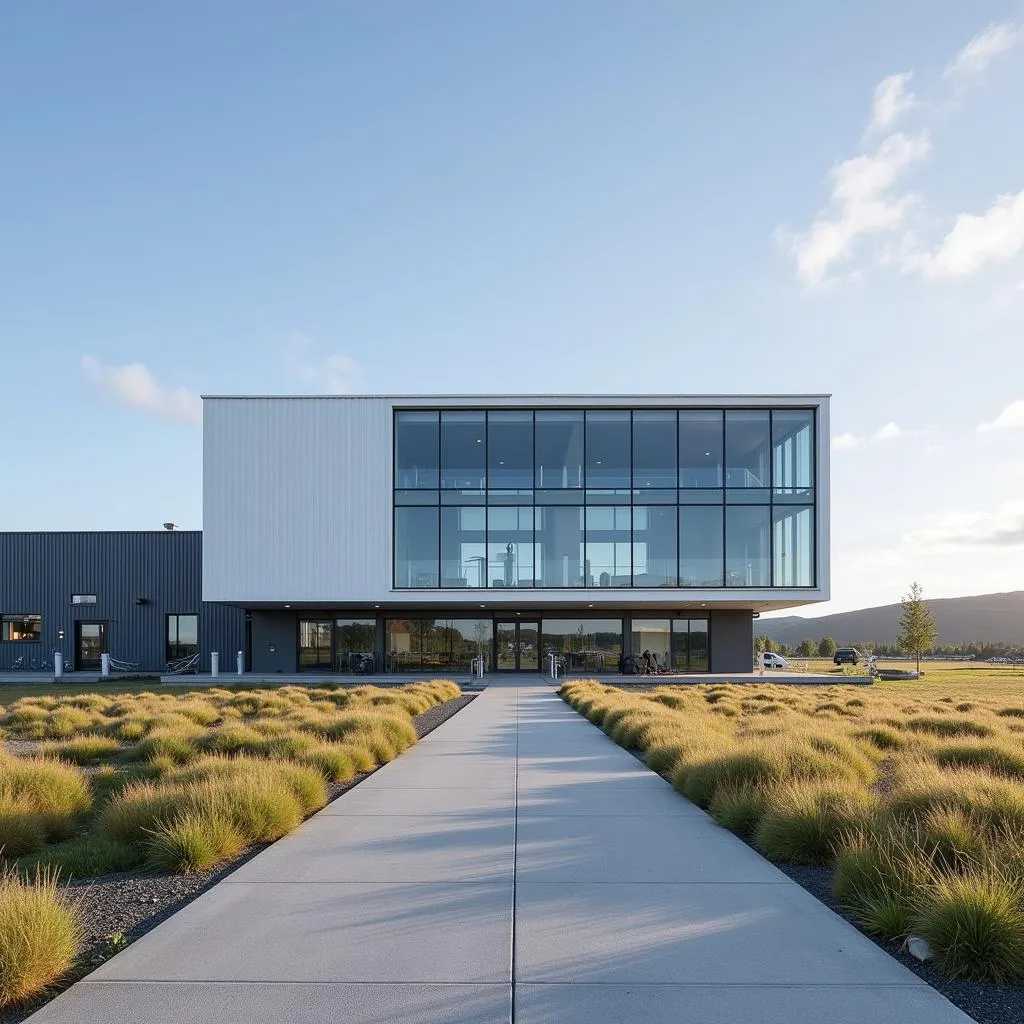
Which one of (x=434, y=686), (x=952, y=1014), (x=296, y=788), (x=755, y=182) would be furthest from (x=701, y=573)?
(x=952, y=1014)

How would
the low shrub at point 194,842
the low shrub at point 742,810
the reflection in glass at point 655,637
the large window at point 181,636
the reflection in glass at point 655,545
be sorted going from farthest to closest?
the large window at point 181,636
the reflection in glass at point 655,637
the reflection in glass at point 655,545
the low shrub at point 742,810
the low shrub at point 194,842

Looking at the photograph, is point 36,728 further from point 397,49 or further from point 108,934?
point 397,49

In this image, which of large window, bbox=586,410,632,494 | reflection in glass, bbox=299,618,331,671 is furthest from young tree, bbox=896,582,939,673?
reflection in glass, bbox=299,618,331,671

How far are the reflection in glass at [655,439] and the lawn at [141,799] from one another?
2021 centimetres

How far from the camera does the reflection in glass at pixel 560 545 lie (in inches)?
1241

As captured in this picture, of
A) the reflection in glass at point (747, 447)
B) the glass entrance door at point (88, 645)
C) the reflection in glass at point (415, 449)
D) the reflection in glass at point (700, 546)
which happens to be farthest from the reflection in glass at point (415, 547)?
the glass entrance door at point (88, 645)

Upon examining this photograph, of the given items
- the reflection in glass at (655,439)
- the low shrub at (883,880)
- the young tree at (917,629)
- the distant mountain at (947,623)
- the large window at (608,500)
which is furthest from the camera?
the distant mountain at (947,623)

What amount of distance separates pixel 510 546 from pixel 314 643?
11.0m

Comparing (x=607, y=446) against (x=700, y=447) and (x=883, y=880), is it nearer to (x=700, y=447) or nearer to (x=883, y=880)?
(x=700, y=447)

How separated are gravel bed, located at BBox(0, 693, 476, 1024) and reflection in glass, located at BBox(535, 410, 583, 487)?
25.9 meters

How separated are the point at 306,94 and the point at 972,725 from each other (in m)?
18.8

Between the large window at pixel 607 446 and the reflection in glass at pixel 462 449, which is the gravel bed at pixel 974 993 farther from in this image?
the reflection in glass at pixel 462 449

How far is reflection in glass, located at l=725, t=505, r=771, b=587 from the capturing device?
102 feet

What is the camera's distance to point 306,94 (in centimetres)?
1842
